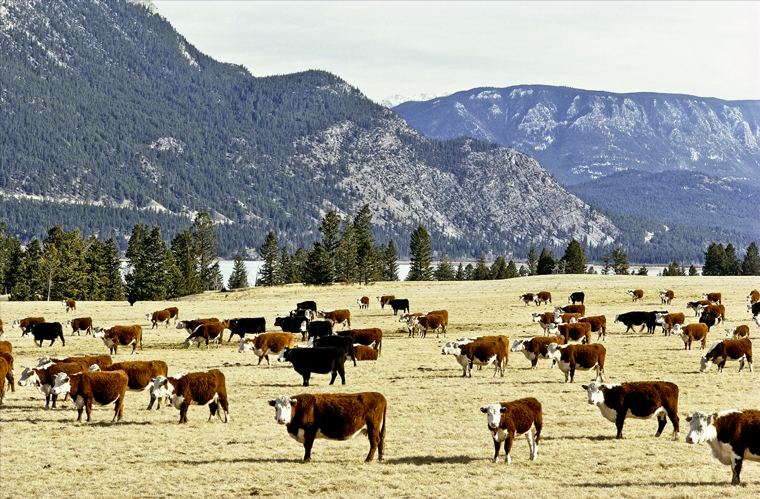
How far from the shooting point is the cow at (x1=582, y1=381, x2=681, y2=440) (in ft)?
63.2

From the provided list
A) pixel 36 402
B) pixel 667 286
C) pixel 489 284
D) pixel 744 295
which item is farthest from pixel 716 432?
pixel 489 284

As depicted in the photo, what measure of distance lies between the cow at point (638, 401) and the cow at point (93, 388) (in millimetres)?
14155

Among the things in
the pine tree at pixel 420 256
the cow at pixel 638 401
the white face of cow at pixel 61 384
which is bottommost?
the white face of cow at pixel 61 384

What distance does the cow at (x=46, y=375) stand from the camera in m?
24.5

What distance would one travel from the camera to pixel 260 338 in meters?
33.9

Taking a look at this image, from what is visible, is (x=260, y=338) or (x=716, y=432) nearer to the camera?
(x=716, y=432)

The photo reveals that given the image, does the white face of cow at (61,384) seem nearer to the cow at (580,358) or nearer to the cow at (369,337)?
the cow at (369,337)

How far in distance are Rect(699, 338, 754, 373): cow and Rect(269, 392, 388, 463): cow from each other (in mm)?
16983

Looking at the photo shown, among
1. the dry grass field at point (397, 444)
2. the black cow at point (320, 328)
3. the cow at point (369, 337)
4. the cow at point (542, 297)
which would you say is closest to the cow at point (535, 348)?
the dry grass field at point (397, 444)

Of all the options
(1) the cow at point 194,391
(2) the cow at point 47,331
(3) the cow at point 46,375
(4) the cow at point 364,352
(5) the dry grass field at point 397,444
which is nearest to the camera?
(5) the dry grass field at point 397,444

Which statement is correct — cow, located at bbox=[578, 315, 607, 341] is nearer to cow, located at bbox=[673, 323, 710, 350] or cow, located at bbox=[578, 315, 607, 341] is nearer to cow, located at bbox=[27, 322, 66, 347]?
cow, located at bbox=[673, 323, 710, 350]

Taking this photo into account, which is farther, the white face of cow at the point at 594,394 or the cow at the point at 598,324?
the cow at the point at 598,324

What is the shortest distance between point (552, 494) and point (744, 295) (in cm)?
5741

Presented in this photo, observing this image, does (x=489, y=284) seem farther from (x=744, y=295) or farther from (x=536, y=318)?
(x=536, y=318)
